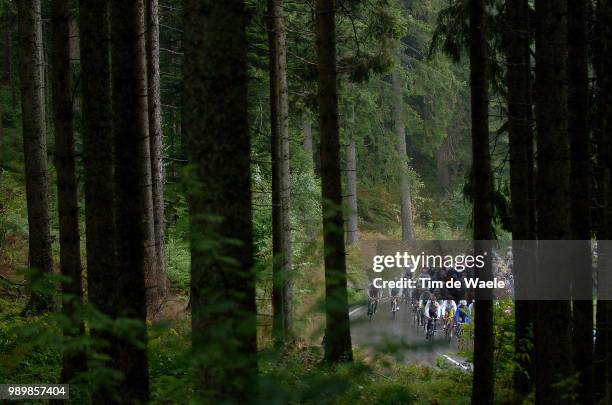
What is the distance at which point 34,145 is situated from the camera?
40.8 ft

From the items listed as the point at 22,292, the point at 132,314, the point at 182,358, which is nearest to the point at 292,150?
the point at 22,292

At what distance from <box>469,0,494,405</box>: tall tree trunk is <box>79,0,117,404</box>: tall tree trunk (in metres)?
4.61

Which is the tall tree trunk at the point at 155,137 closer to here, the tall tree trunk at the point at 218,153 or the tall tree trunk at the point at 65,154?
the tall tree trunk at the point at 65,154

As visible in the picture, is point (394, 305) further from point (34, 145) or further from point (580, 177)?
point (580, 177)

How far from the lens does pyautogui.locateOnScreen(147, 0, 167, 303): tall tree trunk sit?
48.4 ft

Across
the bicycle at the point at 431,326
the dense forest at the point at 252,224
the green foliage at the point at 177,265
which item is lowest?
the bicycle at the point at 431,326

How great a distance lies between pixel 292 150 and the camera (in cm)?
3011

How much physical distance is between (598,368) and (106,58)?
7609 millimetres

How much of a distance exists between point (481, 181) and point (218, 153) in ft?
18.6

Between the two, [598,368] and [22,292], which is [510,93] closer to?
[598,368]

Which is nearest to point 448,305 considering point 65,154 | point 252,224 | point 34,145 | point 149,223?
point 149,223

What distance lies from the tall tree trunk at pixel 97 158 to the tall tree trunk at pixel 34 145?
595 centimetres

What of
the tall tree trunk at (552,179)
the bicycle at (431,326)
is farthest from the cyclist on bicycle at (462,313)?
the tall tree trunk at (552,179)

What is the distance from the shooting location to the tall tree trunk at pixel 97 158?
6.78 meters
